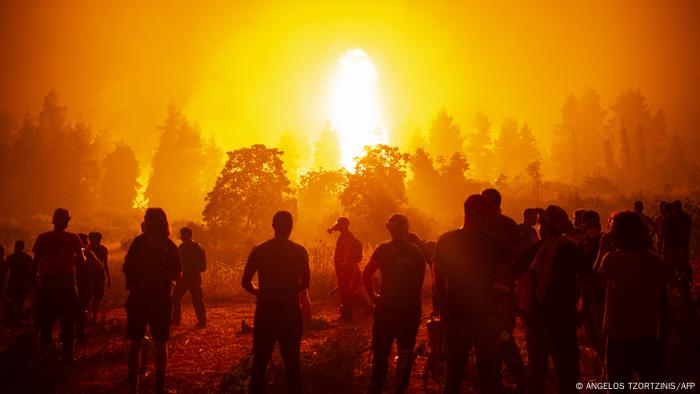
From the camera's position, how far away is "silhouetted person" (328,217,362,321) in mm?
10859

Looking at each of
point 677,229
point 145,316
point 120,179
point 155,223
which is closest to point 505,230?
point 155,223

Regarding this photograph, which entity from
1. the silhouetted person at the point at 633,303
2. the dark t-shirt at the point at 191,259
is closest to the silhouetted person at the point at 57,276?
the dark t-shirt at the point at 191,259

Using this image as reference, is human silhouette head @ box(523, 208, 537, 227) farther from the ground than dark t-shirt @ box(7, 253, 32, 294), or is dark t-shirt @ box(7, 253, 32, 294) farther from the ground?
human silhouette head @ box(523, 208, 537, 227)

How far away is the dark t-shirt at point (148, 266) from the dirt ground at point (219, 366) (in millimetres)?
1604

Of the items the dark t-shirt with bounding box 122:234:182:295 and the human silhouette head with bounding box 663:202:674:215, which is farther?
the human silhouette head with bounding box 663:202:674:215

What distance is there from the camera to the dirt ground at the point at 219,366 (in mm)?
6402

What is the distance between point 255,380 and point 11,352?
4526 mm

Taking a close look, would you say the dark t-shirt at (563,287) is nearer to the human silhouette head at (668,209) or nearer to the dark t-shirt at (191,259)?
the human silhouette head at (668,209)

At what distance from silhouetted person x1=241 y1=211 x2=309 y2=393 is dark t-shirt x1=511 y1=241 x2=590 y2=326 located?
2.64 metres

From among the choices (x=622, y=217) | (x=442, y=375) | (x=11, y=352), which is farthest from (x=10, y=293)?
(x=622, y=217)

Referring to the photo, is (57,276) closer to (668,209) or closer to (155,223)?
(155,223)

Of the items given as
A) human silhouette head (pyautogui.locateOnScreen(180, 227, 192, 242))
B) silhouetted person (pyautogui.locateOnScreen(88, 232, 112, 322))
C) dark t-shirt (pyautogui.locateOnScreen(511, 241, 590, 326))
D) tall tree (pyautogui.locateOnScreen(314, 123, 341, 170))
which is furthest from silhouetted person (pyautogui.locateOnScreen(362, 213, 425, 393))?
tall tree (pyautogui.locateOnScreen(314, 123, 341, 170))

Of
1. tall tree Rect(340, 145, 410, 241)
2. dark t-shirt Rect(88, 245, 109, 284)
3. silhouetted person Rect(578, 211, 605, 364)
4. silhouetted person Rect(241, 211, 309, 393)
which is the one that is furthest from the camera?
tall tree Rect(340, 145, 410, 241)

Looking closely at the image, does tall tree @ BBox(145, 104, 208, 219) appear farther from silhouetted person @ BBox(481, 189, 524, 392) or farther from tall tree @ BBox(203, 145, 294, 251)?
silhouetted person @ BBox(481, 189, 524, 392)
